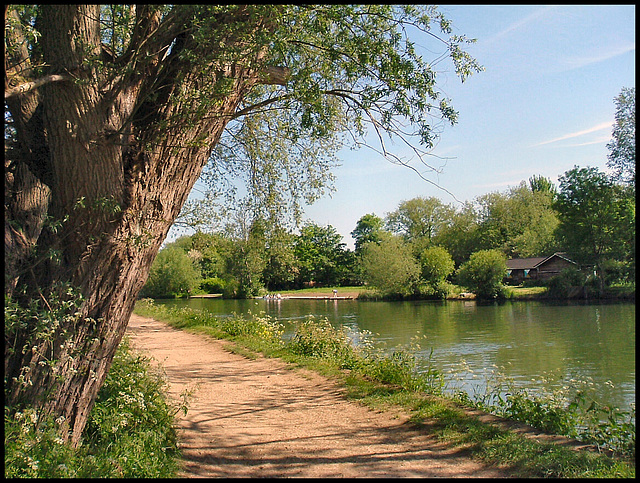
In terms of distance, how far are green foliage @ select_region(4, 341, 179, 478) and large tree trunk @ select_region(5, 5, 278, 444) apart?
0.23 metres

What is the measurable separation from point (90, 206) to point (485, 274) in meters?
42.9

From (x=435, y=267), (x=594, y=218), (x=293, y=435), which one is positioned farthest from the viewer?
(x=435, y=267)

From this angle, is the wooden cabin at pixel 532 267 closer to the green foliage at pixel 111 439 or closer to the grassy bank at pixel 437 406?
the grassy bank at pixel 437 406

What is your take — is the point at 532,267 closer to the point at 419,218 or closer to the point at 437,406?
the point at 419,218

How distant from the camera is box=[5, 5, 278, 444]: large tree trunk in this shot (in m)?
4.08

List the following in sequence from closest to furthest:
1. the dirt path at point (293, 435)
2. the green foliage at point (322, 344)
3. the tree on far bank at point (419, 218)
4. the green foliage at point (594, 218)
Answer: the dirt path at point (293, 435), the green foliage at point (322, 344), the green foliage at point (594, 218), the tree on far bank at point (419, 218)

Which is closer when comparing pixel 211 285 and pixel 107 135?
pixel 107 135

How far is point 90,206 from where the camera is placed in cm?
413

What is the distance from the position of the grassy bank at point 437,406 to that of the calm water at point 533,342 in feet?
3.67

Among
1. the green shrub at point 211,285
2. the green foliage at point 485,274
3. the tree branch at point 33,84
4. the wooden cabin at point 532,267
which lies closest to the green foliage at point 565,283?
the green foliage at point 485,274

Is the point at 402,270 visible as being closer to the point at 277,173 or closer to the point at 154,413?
the point at 277,173

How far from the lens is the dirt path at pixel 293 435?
14.9 feet

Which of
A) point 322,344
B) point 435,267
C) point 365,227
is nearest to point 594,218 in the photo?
point 322,344

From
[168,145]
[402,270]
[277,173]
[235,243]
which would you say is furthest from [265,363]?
[402,270]
